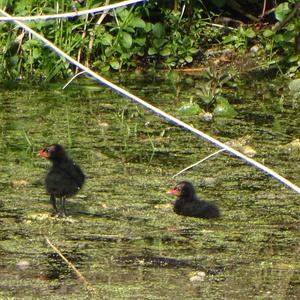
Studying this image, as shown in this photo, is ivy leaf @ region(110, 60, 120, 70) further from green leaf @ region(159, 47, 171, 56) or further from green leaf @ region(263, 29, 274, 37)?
green leaf @ region(263, 29, 274, 37)

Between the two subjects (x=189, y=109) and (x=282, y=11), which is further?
(x=282, y=11)

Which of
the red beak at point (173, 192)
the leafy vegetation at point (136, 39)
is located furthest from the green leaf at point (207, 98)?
the red beak at point (173, 192)

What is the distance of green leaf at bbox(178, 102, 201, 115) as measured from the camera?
6.83m

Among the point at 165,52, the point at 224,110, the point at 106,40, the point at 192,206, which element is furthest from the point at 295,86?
the point at 192,206

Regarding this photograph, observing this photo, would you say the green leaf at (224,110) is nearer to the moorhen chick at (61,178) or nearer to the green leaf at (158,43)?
the green leaf at (158,43)

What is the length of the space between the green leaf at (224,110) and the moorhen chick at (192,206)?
76.8 inches

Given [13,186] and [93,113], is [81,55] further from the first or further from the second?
[13,186]

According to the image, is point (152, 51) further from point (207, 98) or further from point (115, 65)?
point (207, 98)

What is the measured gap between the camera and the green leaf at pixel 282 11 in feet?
26.6

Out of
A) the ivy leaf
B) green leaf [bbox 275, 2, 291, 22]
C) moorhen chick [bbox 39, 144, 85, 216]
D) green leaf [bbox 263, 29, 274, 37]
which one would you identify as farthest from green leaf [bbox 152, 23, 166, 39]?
moorhen chick [bbox 39, 144, 85, 216]

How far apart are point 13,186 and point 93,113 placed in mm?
1651

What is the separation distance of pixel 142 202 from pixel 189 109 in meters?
1.85

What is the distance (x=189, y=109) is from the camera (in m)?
6.84

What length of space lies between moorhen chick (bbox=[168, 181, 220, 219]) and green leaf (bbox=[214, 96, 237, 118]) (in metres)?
1.95
